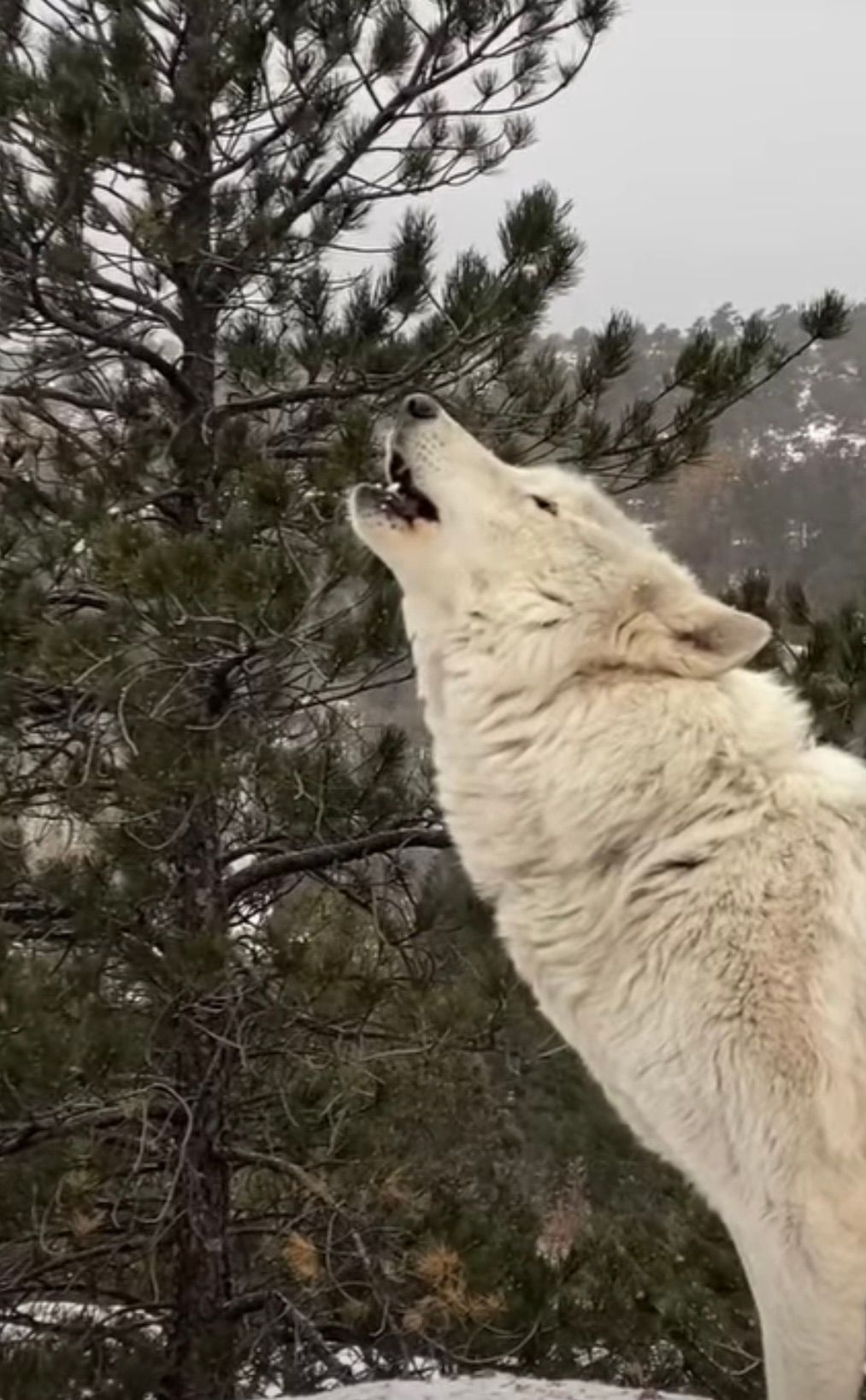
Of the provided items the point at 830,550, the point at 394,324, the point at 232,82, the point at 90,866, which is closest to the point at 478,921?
the point at 90,866

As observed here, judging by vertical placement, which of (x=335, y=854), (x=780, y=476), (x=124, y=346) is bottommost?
(x=335, y=854)

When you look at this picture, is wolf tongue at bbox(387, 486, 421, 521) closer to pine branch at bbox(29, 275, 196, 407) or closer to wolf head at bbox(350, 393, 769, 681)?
wolf head at bbox(350, 393, 769, 681)

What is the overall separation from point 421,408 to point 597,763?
98 cm

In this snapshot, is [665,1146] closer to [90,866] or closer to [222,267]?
[90,866]

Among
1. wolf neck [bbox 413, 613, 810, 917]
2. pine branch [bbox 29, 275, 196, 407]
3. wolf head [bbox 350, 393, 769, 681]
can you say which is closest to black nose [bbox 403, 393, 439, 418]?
wolf head [bbox 350, 393, 769, 681]

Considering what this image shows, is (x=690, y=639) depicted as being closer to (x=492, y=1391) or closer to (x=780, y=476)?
(x=492, y=1391)

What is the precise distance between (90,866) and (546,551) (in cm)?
311

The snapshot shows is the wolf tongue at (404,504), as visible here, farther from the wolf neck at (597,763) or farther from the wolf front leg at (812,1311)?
the wolf front leg at (812,1311)

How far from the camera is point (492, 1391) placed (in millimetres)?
4277

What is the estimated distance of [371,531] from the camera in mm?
3273

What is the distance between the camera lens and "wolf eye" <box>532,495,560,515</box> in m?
3.26

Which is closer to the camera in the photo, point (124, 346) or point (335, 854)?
point (335, 854)

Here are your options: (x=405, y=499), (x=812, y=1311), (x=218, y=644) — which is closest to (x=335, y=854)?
(x=218, y=644)

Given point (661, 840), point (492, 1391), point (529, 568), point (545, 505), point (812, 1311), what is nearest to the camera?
point (812, 1311)
